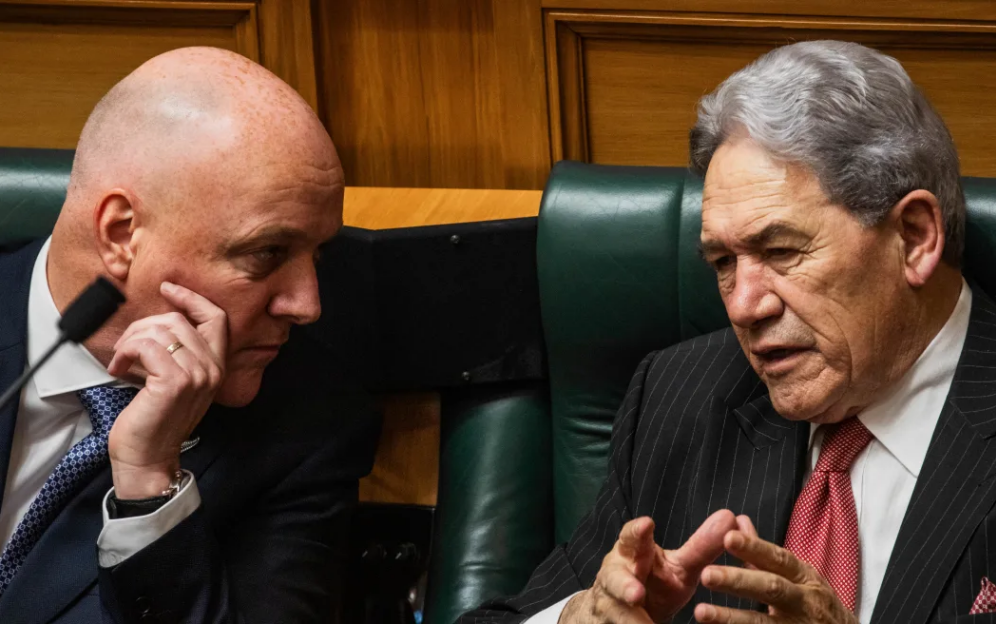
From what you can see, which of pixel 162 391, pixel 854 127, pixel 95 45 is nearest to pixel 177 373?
pixel 162 391

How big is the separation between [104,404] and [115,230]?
250 millimetres

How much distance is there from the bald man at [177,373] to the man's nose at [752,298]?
0.57 meters

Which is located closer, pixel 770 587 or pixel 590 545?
pixel 770 587

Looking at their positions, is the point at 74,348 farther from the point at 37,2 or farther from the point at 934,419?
the point at 37,2

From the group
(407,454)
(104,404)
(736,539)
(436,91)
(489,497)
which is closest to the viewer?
(736,539)

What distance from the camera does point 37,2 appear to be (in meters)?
3.03

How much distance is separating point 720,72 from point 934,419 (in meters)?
1.37

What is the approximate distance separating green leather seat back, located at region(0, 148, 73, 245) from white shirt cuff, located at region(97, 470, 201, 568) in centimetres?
76

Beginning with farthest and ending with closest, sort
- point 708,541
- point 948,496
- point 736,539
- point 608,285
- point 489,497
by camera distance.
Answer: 1. point 489,497
2. point 608,285
3. point 948,496
4. point 708,541
5. point 736,539

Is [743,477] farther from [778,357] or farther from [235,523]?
[235,523]

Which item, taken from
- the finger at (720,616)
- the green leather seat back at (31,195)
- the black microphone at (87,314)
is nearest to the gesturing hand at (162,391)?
the black microphone at (87,314)

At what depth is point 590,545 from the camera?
1.90 meters

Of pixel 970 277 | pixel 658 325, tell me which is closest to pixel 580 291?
pixel 658 325

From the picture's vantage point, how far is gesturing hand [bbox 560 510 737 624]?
55.4 inches
